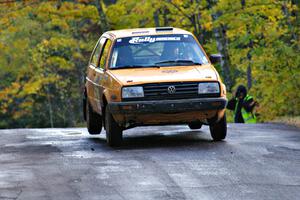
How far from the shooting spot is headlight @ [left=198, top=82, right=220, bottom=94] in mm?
13391

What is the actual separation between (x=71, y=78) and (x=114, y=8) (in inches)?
660

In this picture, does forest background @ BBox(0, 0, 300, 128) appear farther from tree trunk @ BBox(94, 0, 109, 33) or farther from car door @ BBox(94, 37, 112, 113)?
car door @ BBox(94, 37, 112, 113)

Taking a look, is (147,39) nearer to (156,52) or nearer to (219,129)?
(156,52)

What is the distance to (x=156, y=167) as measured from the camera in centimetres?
1099

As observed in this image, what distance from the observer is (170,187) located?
31.1ft

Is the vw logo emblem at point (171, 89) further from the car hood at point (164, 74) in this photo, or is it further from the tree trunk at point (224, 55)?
the tree trunk at point (224, 55)

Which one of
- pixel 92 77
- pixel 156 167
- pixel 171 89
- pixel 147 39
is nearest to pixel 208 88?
pixel 171 89

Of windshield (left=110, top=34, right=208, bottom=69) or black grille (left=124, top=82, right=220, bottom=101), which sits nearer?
black grille (left=124, top=82, right=220, bottom=101)

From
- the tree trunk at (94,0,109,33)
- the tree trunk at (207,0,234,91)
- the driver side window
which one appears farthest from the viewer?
the tree trunk at (207,0,234,91)

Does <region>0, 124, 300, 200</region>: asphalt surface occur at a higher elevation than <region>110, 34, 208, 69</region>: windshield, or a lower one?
lower

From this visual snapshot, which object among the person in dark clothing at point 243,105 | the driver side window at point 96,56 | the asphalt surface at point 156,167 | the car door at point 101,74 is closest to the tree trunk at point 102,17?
the person in dark clothing at point 243,105

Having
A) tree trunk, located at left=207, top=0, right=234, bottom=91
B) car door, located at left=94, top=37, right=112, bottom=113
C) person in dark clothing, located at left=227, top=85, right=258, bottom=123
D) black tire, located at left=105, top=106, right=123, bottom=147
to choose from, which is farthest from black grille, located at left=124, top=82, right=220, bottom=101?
tree trunk, located at left=207, top=0, right=234, bottom=91

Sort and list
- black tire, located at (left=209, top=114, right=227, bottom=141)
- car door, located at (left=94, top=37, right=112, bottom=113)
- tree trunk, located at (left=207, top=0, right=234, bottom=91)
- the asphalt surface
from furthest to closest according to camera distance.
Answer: tree trunk, located at (left=207, top=0, right=234, bottom=91) < car door, located at (left=94, top=37, right=112, bottom=113) < black tire, located at (left=209, top=114, right=227, bottom=141) < the asphalt surface

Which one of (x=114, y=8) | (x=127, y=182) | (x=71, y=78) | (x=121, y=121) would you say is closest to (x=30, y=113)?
(x=71, y=78)
